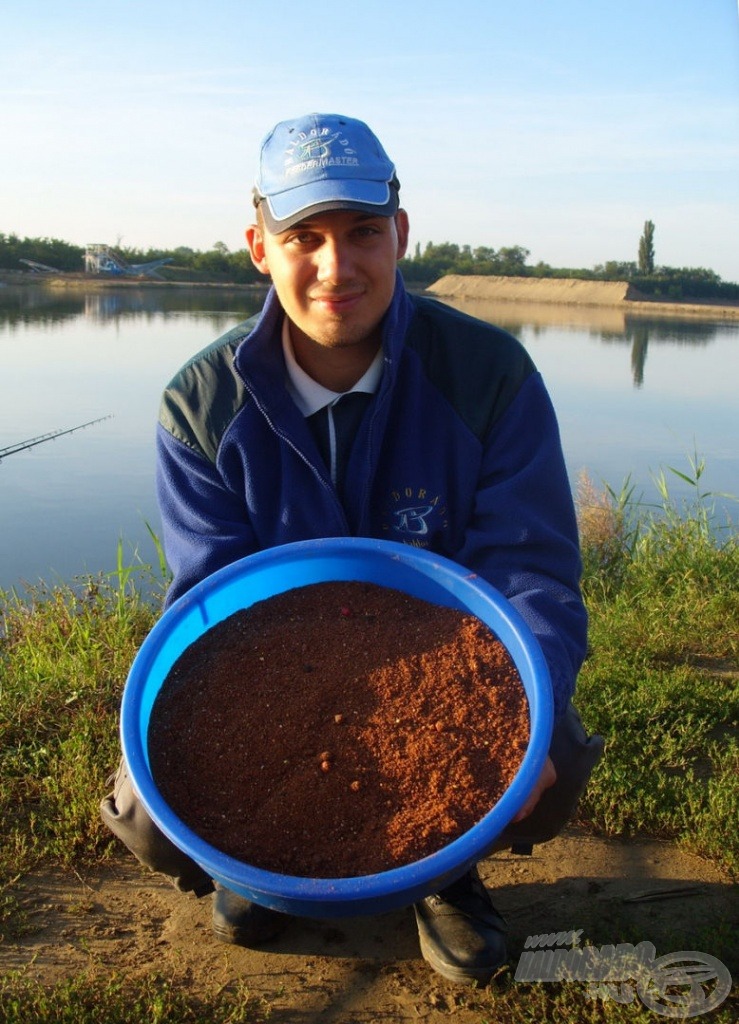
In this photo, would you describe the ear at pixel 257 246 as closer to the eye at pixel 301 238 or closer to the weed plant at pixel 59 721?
the eye at pixel 301 238

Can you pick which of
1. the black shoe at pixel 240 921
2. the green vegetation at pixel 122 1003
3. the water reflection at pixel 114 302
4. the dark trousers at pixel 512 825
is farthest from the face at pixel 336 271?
the water reflection at pixel 114 302

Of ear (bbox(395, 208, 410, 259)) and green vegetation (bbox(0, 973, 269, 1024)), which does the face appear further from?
green vegetation (bbox(0, 973, 269, 1024))

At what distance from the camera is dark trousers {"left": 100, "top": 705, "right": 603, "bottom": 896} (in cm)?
155

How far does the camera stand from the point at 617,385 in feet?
38.2

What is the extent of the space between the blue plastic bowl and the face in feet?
1.45

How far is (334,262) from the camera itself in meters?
1.69

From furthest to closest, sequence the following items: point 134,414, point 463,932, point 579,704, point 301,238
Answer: point 134,414 < point 579,704 < point 301,238 < point 463,932

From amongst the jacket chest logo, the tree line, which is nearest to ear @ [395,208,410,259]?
the jacket chest logo

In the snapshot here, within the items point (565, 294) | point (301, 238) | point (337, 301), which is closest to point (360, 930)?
point (337, 301)

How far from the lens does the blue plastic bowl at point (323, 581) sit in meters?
1.17

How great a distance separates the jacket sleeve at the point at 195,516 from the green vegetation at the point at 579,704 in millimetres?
566

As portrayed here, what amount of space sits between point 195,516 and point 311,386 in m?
0.35

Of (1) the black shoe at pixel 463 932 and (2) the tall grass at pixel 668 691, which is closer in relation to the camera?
(1) the black shoe at pixel 463 932

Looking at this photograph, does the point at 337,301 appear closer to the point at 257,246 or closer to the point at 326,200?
the point at 326,200
